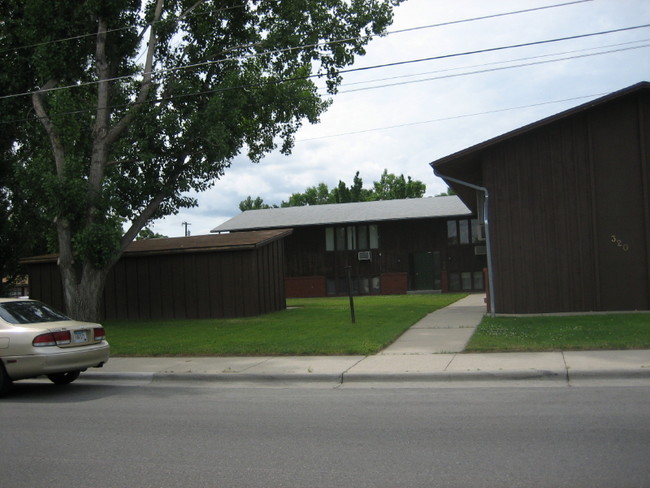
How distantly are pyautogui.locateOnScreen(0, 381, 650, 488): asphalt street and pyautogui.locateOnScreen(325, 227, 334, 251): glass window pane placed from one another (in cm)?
2895

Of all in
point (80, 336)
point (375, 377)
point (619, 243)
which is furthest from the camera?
point (619, 243)

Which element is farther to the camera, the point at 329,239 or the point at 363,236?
the point at 329,239

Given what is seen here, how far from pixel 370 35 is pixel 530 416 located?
1730cm

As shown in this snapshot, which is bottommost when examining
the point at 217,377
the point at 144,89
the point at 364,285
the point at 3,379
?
the point at 217,377

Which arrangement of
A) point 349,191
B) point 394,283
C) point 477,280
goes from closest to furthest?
1. point 477,280
2. point 394,283
3. point 349,191

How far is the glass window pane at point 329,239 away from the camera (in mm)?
38625

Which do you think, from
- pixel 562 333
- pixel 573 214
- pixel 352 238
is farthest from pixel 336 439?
pixel 352 238

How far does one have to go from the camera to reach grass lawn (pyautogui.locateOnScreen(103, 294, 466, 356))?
1326 cm

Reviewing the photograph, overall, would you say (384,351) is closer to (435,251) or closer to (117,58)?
(117,58)

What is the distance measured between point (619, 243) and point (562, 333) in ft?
16.9

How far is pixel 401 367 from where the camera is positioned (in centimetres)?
1075

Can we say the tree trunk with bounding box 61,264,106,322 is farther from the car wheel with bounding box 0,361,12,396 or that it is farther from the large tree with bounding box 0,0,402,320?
the car wheel with bounding box 0,361,12,396

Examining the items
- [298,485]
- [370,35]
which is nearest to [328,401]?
[298,485]

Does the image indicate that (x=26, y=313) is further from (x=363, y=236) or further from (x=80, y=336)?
(x=363, y=236)
